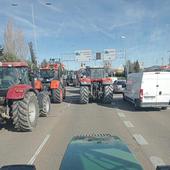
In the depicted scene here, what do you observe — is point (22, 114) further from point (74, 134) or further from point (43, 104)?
point (43, 104)

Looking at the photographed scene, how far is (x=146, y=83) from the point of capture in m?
19.8

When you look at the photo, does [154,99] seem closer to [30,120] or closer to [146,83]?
[146,83]

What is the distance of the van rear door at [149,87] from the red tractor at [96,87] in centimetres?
482

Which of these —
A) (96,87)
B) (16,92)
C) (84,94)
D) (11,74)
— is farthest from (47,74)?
(16,92)

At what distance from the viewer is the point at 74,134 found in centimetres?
1206

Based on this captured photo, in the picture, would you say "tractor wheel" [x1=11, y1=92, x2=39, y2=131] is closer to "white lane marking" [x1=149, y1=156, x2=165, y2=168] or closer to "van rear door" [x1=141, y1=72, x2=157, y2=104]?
"white lane marking" [x1=149, y1=156, x2=165, y2=168]

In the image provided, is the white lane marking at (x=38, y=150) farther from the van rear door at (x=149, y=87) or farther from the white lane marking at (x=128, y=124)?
the van rear door at (x=149, y=87)

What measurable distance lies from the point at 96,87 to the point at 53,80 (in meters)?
2.92

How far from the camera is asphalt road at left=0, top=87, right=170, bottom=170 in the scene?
858cm

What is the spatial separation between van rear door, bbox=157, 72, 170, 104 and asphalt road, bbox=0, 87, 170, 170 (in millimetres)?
3135

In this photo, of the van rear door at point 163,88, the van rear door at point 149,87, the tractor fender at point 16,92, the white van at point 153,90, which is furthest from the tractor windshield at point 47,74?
the tractor fender at point 16,92

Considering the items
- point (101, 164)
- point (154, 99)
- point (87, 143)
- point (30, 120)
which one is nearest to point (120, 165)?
point (101, 164)

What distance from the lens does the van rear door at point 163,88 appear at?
19844mm

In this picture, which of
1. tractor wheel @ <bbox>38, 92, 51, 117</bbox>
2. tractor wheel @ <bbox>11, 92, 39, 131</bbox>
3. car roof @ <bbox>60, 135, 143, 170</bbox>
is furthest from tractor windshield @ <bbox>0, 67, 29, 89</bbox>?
car roof @ <bbox>60, 135, 143, 170</bbox>
